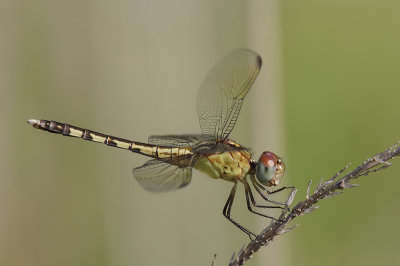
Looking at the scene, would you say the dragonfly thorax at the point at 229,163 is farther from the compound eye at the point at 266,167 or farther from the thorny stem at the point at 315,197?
the thorny stem at the point at 315,197

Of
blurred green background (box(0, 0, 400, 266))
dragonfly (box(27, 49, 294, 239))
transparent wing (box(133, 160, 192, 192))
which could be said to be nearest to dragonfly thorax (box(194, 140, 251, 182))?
dragonfly (box(27, 49, 294, 239))

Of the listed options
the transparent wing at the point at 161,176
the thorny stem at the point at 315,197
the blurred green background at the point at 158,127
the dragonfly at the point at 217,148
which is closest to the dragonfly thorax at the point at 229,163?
the dragonfly at the point at 217,148

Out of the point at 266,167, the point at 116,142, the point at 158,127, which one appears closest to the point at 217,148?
the point at 266,167

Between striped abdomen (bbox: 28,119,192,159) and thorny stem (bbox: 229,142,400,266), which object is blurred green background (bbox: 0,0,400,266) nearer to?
striped abdomen (bbox: 28,119,192,159)

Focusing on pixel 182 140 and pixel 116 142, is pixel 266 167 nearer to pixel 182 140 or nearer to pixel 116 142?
pixel 182 140

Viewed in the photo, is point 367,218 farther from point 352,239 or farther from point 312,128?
point 312,128

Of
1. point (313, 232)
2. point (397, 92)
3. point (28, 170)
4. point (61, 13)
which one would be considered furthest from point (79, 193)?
point (397, 92)
